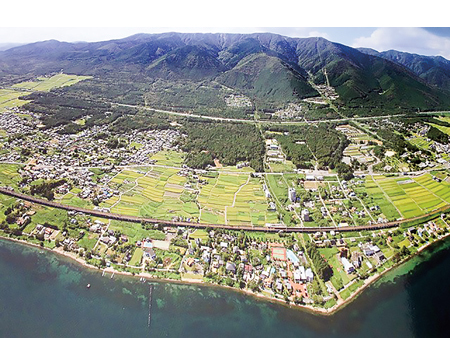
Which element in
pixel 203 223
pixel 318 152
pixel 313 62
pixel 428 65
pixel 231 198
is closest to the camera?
pixel 203 223

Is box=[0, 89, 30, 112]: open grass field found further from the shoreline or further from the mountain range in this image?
the shoreline

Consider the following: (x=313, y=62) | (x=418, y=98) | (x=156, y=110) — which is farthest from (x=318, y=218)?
(x=313, y=62)

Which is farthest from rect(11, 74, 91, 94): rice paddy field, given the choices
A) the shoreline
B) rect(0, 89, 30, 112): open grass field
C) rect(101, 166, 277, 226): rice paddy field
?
the shoreline

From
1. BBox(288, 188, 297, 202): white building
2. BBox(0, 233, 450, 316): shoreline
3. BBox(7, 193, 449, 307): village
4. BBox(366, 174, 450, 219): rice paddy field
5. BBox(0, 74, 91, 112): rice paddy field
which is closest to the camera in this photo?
BBox(0, 233, 450, 316): shoreline

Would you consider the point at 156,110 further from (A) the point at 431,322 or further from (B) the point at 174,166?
(A) the point at 431,322

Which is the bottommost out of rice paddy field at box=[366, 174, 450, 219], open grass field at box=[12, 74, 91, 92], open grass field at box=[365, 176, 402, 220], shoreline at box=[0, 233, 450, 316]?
rice paddy field at box=[366, 174, 450, 219]

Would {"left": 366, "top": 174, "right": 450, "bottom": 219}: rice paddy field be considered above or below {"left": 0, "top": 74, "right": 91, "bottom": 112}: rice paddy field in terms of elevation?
below

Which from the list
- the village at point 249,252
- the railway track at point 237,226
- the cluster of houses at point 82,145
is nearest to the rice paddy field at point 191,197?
the railway track at point 237,226
